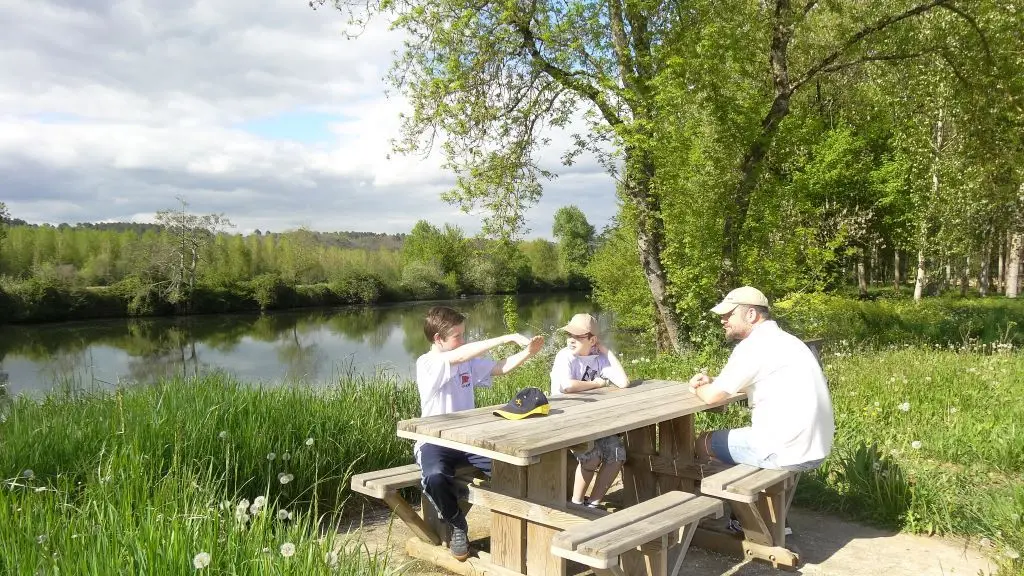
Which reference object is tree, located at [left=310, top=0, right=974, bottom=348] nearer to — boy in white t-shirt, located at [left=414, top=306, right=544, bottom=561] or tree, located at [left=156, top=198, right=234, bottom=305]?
boy in white t-shirt, located at [left=414, top=306, right=544, bottom=561]

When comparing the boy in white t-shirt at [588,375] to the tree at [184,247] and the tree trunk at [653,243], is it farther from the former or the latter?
the tree at [184,247]

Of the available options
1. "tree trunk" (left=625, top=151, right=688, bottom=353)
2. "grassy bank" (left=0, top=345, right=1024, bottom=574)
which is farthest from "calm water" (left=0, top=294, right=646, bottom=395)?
"grassy bank" (left=0, top=345, right=1024, bottom=574)

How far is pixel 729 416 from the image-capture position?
21.4 feet

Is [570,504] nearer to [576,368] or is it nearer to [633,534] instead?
[633,534]

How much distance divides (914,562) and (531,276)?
5989cm

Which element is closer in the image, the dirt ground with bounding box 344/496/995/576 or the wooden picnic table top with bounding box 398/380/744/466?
the wooden picnic table top with bounding box 398/380/744/466

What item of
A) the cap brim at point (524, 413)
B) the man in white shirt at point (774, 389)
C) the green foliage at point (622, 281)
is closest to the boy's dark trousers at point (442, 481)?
the cap brim at point (524, 413)

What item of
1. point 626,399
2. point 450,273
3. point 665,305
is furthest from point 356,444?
point 450,273

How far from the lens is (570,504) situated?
362 cm

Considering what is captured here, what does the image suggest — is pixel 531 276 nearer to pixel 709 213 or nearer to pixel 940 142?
pixel 940 142

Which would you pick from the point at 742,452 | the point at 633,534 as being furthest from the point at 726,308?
the point at 633,534

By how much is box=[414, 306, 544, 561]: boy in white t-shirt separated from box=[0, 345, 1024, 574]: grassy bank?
0.43 m

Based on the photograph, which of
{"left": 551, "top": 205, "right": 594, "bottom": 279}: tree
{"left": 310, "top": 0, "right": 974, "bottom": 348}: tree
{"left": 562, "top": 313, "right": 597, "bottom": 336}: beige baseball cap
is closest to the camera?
{"left": 562, "top": 313, "right": 597, "bottom": 336}: beige baseball cap

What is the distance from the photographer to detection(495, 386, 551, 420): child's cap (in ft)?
12.5
